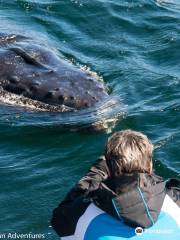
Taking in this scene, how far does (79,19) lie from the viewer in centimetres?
1889

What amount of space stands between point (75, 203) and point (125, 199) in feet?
2.24

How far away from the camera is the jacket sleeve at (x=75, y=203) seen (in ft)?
20.3

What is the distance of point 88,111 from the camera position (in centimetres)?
1177

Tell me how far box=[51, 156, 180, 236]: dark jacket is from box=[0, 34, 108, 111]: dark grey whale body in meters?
5.70

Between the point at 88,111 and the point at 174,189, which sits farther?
the point at 88,111

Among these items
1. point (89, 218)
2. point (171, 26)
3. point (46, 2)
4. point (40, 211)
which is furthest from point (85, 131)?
point (46, 2)

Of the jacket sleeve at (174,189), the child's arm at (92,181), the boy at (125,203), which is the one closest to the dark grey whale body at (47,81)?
the child's arm at (92,181)

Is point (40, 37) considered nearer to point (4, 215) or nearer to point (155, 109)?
point (155, 109)

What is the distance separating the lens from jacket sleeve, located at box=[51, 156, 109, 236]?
618 cm

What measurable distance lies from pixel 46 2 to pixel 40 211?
11892mm

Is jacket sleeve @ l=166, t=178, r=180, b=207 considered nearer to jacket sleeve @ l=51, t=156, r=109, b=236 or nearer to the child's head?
the child's head

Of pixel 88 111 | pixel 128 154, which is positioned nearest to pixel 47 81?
pixel 88 111

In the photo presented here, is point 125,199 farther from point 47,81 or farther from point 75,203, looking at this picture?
point 47,81

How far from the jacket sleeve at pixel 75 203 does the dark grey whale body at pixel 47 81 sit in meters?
5.40
